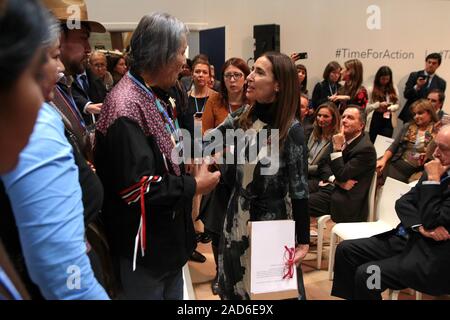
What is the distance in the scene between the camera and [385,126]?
5.37 metres

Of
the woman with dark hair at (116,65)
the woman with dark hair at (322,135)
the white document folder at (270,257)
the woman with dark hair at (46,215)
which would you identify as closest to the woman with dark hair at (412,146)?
the woman with dark hair at (322,135)

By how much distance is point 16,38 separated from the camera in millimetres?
422

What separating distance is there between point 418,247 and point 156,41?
1.63 meters

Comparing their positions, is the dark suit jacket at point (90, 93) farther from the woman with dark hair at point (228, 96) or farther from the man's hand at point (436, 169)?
the man's hand at point (436, 169)

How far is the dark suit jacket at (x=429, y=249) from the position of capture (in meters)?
1.85

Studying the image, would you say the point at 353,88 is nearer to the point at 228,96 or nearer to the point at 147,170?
the point at 228,96

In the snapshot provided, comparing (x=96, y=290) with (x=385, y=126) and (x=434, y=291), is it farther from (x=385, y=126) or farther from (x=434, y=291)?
(x=385, y=126)

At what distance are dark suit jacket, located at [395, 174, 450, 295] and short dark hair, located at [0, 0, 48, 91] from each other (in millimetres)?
1926

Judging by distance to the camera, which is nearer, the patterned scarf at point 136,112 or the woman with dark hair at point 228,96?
the patterned scarf at point 136,112

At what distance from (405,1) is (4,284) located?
7.52m

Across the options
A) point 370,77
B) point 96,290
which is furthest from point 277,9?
point 96,290

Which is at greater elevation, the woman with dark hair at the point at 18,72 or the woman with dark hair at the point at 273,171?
the woman with dark hair at the point at 18,72

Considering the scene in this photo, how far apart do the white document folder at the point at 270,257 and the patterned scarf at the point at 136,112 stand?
1.68ft

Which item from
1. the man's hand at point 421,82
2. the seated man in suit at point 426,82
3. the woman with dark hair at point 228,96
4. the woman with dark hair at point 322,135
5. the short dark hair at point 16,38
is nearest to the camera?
the short dark hair at point 16,38
